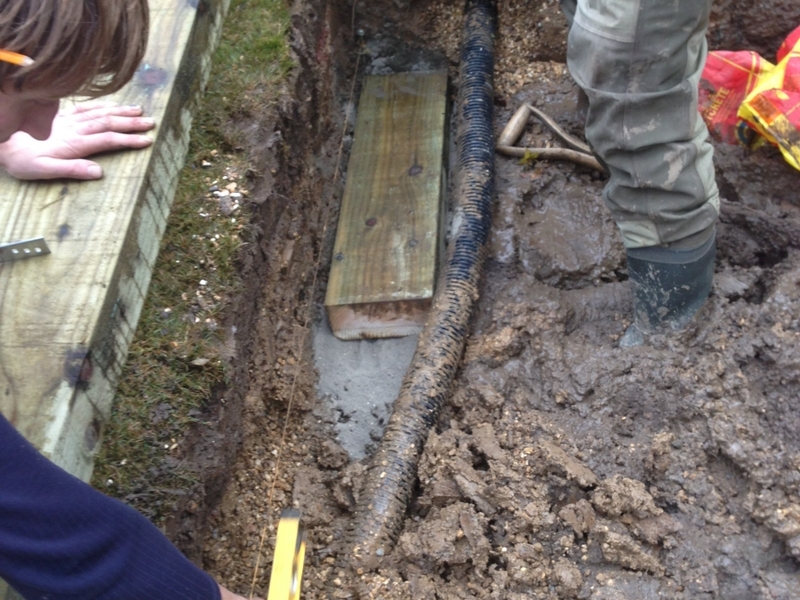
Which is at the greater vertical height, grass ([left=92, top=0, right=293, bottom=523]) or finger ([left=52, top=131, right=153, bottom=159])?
finger ([left=52, top=131, right=153, bottom=159])

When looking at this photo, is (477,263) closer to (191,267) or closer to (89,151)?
(191,267)

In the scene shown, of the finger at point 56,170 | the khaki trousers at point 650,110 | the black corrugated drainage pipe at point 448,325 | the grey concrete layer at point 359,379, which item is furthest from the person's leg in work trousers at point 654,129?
the finger at point 56,170

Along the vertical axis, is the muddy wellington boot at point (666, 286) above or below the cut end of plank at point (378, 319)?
above

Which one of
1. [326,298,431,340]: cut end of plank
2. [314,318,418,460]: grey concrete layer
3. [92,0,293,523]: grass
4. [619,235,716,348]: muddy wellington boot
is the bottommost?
[314,318,418,460]: grey concrete layer

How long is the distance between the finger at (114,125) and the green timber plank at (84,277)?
50mm

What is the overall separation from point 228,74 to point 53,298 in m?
1.17

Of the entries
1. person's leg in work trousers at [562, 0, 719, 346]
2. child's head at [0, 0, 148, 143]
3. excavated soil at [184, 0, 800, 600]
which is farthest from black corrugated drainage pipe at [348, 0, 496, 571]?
child's head at [0, 0, 148, 143]

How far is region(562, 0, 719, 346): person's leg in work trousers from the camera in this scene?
1698 millimetres

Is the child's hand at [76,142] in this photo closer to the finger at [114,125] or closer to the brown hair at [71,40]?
the finger at [114,125]

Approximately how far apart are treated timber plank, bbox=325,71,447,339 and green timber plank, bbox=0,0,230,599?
0.86m

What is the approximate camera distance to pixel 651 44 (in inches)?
67.0

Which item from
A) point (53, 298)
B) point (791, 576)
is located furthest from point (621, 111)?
point (53, 298)

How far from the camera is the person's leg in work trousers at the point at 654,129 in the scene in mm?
1698

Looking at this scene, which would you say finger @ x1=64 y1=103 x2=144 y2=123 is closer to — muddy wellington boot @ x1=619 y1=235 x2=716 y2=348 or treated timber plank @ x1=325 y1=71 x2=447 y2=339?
treated timber plank @ x1=325 y1=71 x2=447 y2=339
